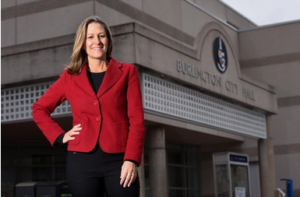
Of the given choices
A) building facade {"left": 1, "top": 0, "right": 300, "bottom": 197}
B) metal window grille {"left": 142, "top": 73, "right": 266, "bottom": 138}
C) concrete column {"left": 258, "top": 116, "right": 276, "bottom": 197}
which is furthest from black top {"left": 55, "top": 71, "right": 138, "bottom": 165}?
concrete column {"left": 258, "top": 116, "right": 276, "bottom": 197}

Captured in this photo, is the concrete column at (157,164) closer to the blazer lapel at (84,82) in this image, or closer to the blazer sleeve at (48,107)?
the blazer sleeve at (48,107)

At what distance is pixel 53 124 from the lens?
332 cm

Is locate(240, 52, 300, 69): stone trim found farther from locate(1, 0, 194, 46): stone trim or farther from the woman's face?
the woman's face

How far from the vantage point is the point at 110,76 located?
3285mm

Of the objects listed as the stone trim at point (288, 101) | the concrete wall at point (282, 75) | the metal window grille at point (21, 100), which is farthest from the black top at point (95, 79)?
the stone trim at point (288, 101)

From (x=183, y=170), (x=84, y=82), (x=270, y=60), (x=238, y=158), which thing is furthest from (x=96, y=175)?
(x=270, y=60)

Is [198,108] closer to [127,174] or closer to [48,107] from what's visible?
[48,107]

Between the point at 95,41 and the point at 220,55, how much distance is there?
18.2 meters

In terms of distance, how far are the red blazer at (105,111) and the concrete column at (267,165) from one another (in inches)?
847

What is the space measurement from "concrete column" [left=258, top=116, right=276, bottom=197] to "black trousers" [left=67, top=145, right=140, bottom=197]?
21672mm

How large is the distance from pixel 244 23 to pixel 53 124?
29529mm

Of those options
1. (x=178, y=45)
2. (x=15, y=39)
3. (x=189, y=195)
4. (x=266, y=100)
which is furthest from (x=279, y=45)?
(x=15, y=39)

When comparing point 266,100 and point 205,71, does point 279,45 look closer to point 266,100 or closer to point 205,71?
point 266,100

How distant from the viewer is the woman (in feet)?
10.0
